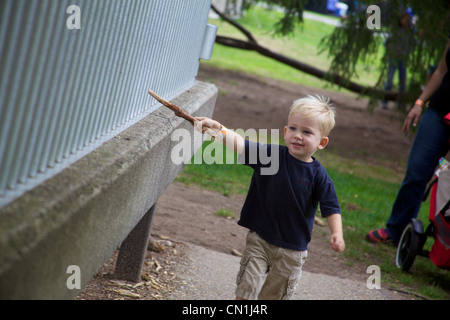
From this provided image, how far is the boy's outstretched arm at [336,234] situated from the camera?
110 inches

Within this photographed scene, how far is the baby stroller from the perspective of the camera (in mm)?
4625

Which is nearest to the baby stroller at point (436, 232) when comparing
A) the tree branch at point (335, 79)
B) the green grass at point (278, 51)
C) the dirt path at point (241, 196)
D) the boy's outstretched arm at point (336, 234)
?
the dirt path at point (241, 196)

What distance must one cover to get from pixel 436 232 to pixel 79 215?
3747 millimetres

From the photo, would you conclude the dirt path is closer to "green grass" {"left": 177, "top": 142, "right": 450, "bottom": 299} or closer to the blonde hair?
"green grass" {"left": 177, "top": 142, "right": 450, "bottom": 299}

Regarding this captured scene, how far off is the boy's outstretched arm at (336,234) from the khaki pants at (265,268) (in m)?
0.24

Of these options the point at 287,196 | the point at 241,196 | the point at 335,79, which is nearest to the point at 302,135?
the point at 287,196

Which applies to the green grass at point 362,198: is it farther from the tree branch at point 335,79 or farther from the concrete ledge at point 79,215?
the concrete ledge at point 79,215

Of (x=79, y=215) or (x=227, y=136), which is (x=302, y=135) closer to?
(x=227, y=136)

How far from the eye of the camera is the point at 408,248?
5238 mm

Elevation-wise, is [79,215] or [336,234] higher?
[79,215]

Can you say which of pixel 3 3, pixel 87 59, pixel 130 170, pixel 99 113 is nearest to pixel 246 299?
pixel 130 170

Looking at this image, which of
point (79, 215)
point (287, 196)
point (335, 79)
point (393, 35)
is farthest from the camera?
point (335, 79)

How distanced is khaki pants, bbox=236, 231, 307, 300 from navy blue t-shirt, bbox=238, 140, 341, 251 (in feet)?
0.14

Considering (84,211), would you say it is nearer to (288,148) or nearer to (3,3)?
(3,3)
